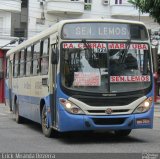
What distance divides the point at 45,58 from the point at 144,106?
3.26 metres

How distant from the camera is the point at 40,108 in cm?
1672

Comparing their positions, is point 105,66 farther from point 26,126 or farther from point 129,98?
point 26,126

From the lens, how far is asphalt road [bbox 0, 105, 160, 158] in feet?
42.5

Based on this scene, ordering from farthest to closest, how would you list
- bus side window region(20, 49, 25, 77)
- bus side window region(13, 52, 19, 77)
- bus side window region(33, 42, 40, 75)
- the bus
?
bus side window region(13, 52, 19, 77) < bus side window region(20, 49, 25, 77) < bus side window region(33, 42, 40, 75) < the bus

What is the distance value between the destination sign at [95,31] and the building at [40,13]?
29.5m

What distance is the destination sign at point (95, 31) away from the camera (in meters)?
14.6

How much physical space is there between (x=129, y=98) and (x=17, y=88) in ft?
26.4

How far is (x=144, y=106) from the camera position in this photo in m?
14.5

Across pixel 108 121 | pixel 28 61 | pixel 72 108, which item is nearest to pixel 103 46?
pixel 72 108

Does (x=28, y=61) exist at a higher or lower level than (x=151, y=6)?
lower

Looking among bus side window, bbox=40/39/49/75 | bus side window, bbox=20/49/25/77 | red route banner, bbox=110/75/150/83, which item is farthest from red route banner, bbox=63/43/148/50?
bus side window, bbox=20/49/25/77

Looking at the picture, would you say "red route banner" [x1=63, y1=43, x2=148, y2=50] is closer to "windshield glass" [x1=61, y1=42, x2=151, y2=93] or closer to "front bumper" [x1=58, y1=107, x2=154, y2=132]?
"windshield glass" [x1=61, y1=42, x2=151, y2=93]

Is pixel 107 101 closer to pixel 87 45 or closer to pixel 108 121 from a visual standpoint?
pixel 108 121

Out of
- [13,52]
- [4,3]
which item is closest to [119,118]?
[13,52]
